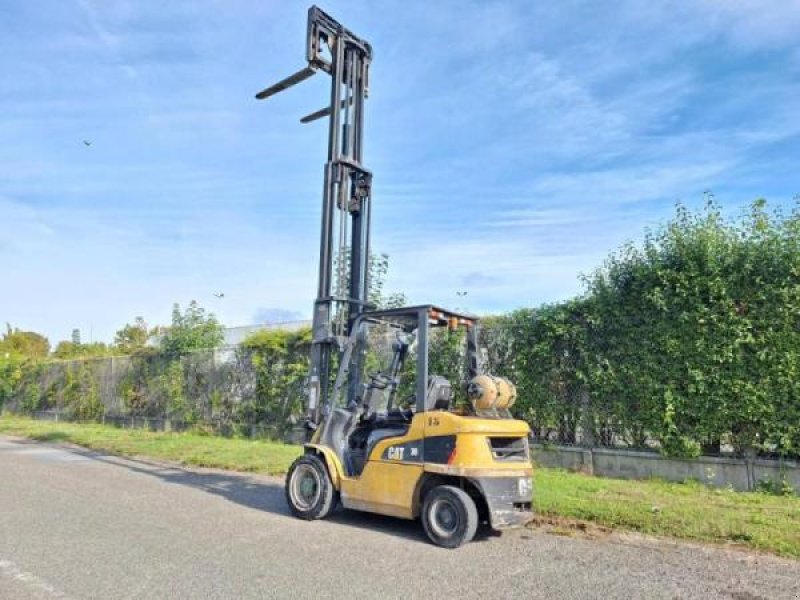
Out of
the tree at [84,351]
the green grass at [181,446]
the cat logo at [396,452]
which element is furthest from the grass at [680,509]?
the tree at [84,351]

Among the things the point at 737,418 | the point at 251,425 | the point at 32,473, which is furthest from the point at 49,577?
the point at 251,425

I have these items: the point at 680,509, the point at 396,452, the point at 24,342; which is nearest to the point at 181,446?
the point at 396,452

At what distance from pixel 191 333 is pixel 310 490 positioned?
44.9 ft

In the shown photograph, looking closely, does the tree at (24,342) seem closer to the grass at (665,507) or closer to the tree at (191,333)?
the tree at (191,333)

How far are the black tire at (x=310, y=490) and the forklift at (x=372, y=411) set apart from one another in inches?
0.5

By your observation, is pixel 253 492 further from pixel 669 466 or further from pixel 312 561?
pixel 669 466

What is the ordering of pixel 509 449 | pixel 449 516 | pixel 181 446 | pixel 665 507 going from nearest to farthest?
pixel 449 516
pixel 509 449
pixel 665 507
pixel 181 446

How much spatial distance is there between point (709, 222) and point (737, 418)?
8.93ft

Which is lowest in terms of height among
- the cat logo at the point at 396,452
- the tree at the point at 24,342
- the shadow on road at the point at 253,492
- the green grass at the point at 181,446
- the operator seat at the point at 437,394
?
the shadow on road at the point at 253,492

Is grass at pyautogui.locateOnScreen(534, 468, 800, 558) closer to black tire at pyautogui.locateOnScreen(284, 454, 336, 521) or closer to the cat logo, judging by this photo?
the cat logo

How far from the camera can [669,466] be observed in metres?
9.55

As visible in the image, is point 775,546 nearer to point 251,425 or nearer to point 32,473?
point 32,473

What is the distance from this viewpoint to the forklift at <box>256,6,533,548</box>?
21.3ft

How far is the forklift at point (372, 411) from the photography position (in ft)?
21.3
